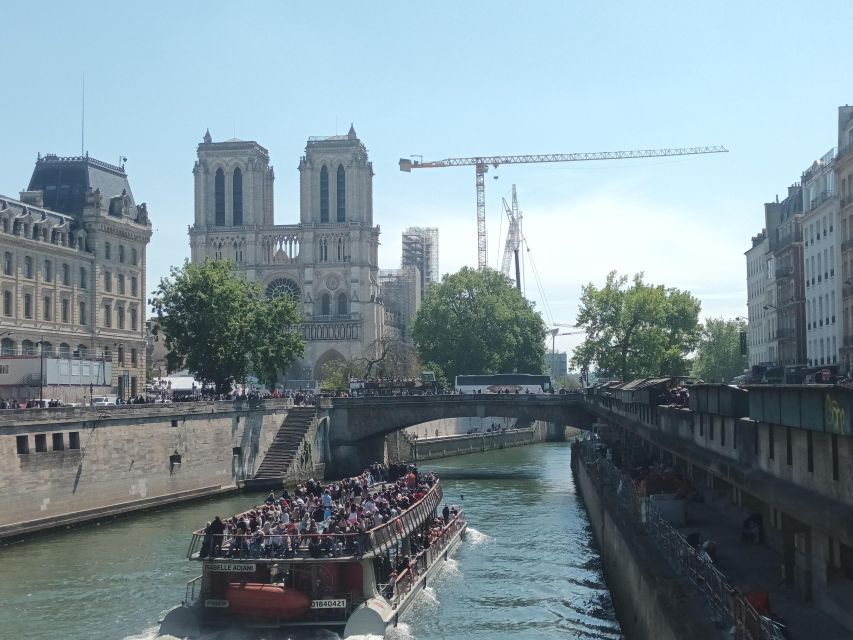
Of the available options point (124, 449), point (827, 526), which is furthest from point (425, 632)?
point (124, 449)

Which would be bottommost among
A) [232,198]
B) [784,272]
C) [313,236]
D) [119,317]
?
[119,317]

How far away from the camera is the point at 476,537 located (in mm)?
42688

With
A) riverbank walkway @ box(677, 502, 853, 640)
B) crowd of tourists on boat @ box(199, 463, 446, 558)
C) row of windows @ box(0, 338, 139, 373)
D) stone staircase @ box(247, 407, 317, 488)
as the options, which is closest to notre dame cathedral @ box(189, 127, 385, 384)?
row of windows @ box(0, 338, 139, 373)

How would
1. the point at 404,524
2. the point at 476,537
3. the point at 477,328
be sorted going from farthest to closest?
1. the point at 477,328
2. the point at 476,537
3. the point at 404,524

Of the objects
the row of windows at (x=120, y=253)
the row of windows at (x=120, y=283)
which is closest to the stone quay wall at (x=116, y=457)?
the row of windows at (x=120, y=283)

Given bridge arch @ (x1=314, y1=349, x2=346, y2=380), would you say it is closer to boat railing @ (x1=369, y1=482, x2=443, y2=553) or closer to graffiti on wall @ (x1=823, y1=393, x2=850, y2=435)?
boat railing @ (x1=369, y1=482, x2=443, y2=553)

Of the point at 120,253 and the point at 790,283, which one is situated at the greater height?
the point at 120,253

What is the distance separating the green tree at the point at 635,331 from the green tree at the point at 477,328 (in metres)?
20.9

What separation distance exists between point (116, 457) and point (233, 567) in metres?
25.8

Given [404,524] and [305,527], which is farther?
[404,524]

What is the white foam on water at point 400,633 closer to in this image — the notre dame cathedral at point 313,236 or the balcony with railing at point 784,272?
the balcony with railing at point 784,272

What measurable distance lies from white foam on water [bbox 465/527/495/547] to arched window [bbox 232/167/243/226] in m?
104

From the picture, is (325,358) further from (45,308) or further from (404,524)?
(404,524)

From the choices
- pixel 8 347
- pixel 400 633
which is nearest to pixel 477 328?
pixel 8 347
